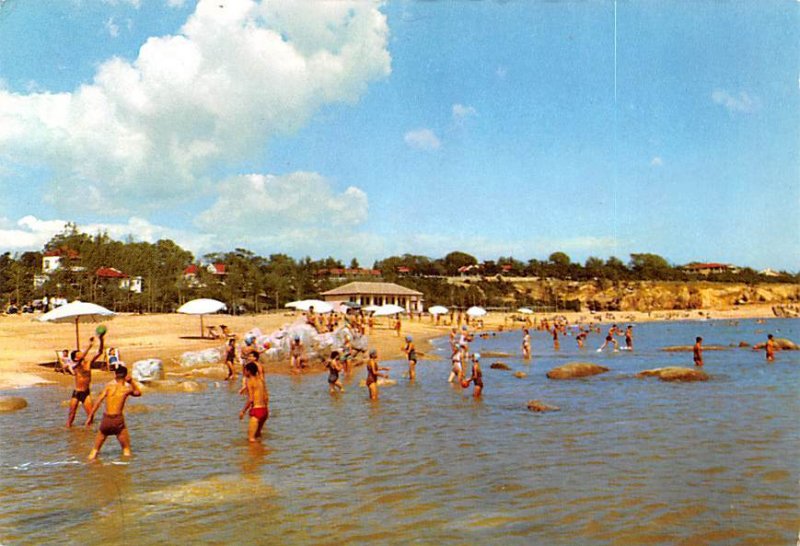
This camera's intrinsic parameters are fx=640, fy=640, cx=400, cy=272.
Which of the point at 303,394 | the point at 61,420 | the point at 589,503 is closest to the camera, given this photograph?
the point at 589,503

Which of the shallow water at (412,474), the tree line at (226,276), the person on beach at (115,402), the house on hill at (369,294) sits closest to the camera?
the shallow water at (412,474)

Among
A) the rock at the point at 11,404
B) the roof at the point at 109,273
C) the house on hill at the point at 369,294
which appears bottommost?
the rock at the point at 11,404

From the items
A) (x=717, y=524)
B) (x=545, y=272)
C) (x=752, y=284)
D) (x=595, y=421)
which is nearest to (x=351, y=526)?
(x=717, y=524)

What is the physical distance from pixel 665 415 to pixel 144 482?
1113 centimetres

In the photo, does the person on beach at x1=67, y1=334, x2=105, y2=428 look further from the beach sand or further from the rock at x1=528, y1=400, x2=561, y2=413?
the rock at x1=528, y1=400, x2=561, y2=413

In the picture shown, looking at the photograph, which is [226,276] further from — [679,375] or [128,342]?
[679,375]

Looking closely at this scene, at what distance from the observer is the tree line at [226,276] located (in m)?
50.9

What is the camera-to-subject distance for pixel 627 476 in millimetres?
9188

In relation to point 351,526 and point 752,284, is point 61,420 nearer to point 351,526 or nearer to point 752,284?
point 351,526

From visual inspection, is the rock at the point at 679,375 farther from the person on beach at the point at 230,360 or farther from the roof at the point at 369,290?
the roof at the point at 369,290

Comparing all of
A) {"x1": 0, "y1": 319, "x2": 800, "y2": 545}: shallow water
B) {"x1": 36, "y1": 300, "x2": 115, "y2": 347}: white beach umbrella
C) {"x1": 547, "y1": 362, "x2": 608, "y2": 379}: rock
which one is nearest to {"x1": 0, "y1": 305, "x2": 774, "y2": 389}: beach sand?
{"x1": 36, "y1": 300, "x2": 115, "y2": 347}: white beach umbrella

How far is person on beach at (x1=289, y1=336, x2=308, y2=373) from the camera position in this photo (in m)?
23.7

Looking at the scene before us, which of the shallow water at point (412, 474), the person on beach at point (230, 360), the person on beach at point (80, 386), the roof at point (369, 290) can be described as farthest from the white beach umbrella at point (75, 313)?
the roof at point (369, 290)

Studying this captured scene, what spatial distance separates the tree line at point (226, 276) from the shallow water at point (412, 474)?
3741cm
